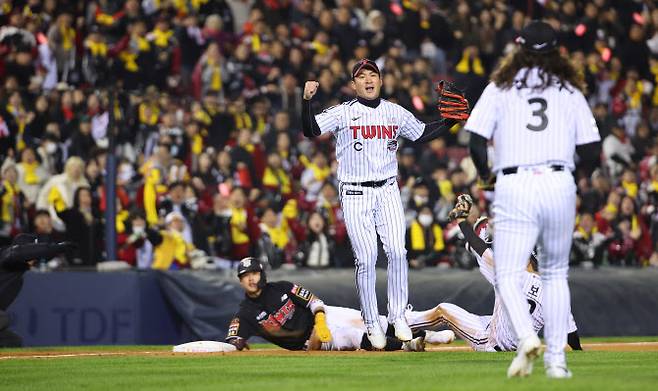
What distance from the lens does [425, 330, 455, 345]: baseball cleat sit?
470 inches

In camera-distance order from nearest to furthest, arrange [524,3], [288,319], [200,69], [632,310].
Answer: [288,319] < [632,310] < [200,69] < [524,3]

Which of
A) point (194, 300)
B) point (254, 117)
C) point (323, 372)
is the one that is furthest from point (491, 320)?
point (254, 117)

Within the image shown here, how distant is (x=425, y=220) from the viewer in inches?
693

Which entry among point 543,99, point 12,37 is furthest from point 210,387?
point 12,37

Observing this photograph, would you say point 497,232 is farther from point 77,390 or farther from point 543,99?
point 77,390

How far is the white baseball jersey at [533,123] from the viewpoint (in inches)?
302

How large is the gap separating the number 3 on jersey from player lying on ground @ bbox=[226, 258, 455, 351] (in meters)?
4.40

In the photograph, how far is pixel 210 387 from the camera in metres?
7.89

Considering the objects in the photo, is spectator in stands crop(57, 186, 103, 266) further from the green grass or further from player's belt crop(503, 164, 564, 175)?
player's belt crop(503, 164, 564, 175)

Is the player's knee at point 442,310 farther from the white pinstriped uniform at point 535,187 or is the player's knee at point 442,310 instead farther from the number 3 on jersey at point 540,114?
the number 3 on jersey at point 540,114

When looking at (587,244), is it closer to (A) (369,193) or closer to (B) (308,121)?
(A) (369,193)

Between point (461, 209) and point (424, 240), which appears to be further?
point (424, 240)

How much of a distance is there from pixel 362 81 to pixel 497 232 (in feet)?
12.3

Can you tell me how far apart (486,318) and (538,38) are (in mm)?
4811
